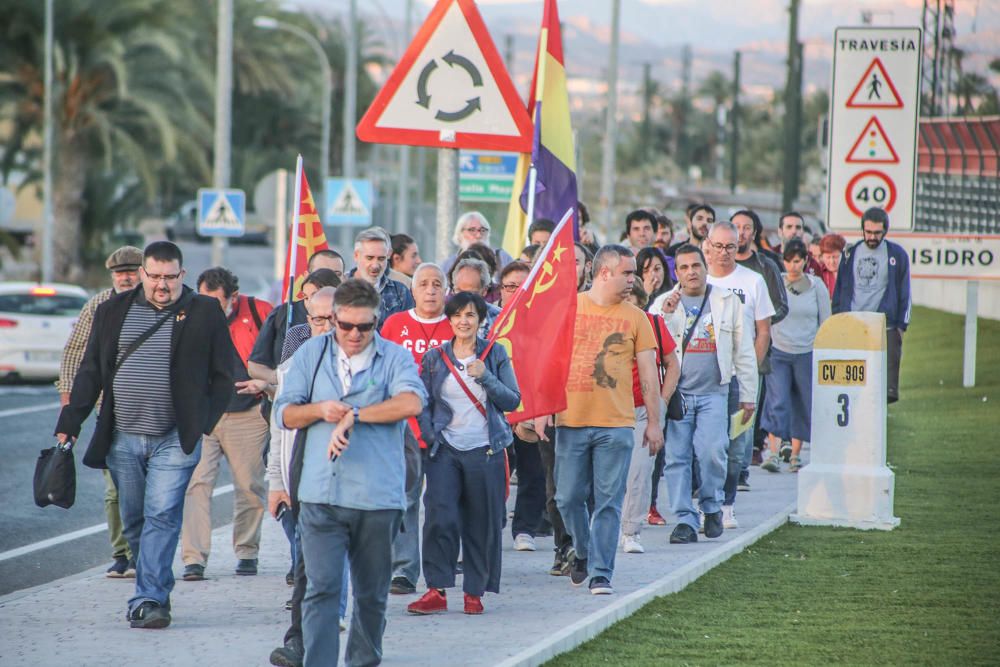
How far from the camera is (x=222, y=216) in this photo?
24875 mm

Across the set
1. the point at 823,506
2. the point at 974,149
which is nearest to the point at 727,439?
the point at 823,506

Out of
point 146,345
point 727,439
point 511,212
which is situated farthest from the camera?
point 511,212

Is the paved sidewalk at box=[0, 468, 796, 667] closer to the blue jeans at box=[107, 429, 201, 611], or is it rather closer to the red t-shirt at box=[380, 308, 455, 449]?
the blue jeans at box=[107, 429, 201, 611]

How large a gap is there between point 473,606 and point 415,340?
1.46m

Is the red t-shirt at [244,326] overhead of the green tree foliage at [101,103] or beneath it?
beneath

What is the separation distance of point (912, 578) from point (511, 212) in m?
4.02

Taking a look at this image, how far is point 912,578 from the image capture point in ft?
30.0

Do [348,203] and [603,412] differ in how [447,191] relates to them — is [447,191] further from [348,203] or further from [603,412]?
[348,203]

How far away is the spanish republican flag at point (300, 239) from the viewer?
357 inches

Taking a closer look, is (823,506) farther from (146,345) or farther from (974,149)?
(974,149)

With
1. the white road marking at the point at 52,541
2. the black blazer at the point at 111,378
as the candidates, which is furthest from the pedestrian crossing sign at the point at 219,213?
the black blazer at the point at 111,378

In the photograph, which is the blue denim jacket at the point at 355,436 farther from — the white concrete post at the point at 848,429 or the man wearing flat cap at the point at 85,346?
the white concrete post at the point at 848,429

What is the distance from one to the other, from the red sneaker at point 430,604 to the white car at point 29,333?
1461cm

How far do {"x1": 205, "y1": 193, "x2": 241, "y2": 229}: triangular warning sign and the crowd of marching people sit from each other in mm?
14309
